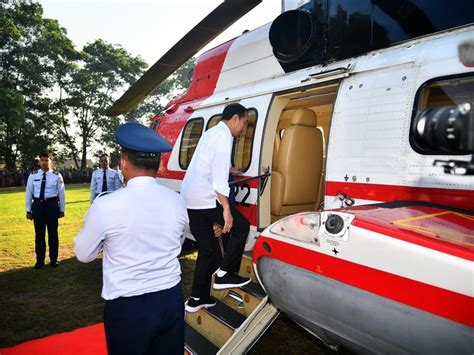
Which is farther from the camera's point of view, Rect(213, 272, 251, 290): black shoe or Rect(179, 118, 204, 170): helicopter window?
Rect(179, 118, 204, 170): helicopter window

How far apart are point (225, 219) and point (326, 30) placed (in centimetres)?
223

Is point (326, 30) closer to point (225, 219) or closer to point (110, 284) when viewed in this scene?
point (225, 219)

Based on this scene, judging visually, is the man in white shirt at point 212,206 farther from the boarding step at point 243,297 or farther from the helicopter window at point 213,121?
the helicopter window at point 213,121

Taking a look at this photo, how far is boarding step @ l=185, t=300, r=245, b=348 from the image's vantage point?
299 cm

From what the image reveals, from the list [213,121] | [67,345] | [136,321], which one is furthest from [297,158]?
[67,345]

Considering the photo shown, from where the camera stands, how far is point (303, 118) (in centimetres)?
414

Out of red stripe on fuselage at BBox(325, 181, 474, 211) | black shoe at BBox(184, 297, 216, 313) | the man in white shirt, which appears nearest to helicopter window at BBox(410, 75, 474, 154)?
red stripe on fuselage at BBox(325, 181, 474, 211)

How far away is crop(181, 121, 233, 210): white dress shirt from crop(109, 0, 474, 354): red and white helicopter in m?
0.68

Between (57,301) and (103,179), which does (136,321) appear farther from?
(103,179)

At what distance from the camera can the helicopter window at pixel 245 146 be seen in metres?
4.19

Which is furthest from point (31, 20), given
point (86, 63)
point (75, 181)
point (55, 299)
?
point (55, 299)

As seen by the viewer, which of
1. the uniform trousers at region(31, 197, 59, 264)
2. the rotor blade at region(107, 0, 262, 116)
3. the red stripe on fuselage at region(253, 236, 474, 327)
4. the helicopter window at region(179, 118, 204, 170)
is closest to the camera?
the red stripe on fuselage at region(253, 236, 474, 327)

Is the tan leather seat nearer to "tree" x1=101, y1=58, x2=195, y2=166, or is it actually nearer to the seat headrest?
the seat headrest

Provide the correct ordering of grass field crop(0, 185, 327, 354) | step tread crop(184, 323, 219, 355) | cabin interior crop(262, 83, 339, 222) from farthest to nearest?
1. cabin interior crop(262, 83, 339, 222)
2. grass field crop(0, 185, 327, 354)
3. step tread crop(184, 323, 219, 355)
